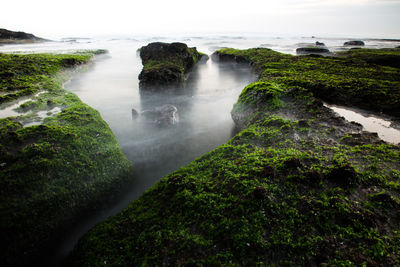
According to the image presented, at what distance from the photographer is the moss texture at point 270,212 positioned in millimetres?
3878

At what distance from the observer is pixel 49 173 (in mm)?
5871

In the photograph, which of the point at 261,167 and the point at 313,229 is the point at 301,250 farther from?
the point at 261,167

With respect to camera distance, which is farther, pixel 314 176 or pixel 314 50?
pixel 314 50

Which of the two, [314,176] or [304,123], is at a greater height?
[304,123]

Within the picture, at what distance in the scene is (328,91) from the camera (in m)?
11.6

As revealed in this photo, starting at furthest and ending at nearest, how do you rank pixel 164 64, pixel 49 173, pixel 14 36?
pixel 14 36, pixel 164 64, pixel 49 173

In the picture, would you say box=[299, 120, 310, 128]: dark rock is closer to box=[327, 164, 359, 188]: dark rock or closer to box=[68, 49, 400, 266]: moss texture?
box=[68, 49, 400, 266]: moss texture

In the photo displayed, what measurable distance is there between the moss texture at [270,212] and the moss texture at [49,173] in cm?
121

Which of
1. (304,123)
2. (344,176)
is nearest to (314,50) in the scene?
(304,123)

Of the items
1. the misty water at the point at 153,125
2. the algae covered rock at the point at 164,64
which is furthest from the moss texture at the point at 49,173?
the algae covered rock at the point at 164,64

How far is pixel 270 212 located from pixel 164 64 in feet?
67.7

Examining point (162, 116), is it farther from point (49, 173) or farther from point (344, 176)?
point (344, 176)

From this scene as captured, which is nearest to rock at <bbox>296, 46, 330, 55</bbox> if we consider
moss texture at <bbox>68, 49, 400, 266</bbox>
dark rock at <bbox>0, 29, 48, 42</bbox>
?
moss texture at <bbox>68, 49, 400, 266</bbox>

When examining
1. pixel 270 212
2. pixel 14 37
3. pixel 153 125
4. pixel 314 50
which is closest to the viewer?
pixel 270 212
